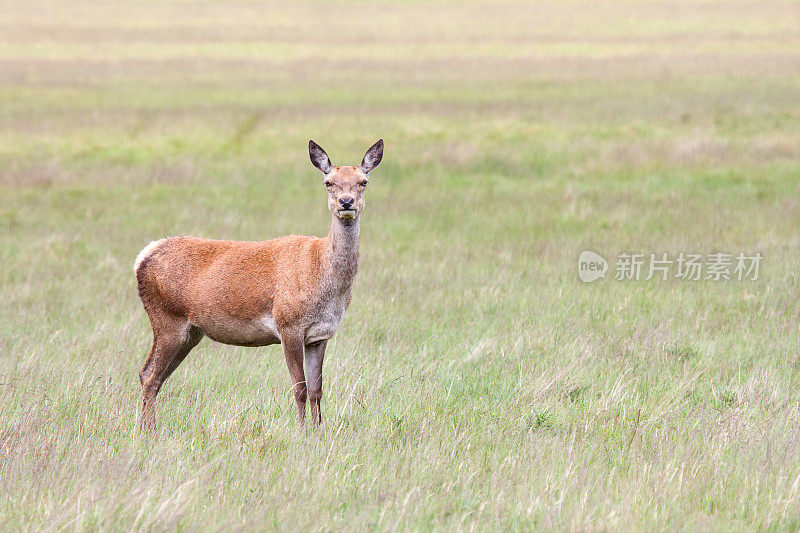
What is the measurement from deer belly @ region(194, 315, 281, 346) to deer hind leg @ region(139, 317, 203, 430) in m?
0.22

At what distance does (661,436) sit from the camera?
6395mm

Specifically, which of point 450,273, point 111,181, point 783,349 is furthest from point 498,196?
point 783,349

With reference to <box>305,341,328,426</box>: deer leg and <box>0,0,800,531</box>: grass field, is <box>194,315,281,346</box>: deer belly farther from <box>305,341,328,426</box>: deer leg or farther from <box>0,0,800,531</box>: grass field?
<box>0,0,800,531</box>: grass field

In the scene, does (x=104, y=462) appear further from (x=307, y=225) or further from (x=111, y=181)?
(x=111, y=181)

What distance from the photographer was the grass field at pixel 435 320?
17.9 feet

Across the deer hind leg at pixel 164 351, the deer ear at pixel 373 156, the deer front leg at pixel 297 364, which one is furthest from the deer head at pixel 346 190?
the deer hind leg at pixel 164 351

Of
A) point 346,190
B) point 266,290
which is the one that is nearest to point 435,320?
point 266,290

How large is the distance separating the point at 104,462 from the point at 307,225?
10.4 meters

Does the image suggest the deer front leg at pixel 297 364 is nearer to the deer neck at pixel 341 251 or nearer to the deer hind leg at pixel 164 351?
the deer neck at pixel 341 251

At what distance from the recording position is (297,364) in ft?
22.6

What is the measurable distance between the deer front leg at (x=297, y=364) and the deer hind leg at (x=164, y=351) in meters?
0.94

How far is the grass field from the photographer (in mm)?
5465

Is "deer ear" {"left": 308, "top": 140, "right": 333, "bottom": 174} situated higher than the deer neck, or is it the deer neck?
"deer ear" {"left": 308, "top": 140, "right": 333, "bottom": 174}

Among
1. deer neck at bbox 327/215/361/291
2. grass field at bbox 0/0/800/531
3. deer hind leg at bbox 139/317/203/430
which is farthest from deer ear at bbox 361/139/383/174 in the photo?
deer hind leg at bbox 139/317/203/430
